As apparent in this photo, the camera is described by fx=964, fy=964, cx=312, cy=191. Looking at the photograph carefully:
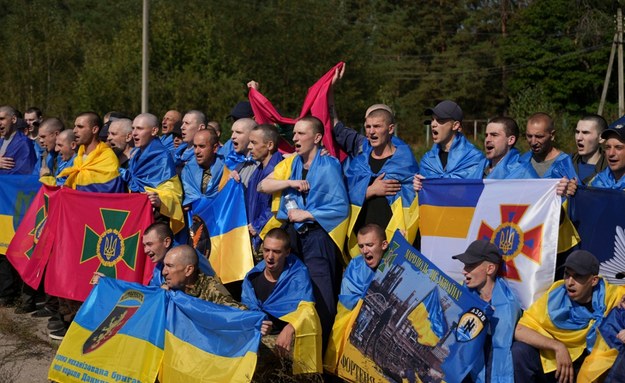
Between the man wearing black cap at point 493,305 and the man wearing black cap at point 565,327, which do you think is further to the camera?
the man wearing black cap at point 493,305

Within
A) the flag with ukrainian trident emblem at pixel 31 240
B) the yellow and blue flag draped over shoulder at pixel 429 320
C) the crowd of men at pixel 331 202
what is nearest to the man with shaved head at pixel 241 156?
the crowd of men at pixel 331 202

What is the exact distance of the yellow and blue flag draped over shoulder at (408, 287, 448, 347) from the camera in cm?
640

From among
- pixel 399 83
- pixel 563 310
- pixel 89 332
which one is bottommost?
pixel 399 83

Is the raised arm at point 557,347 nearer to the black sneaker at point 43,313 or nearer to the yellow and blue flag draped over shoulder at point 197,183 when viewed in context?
the yellow and blue flag draped over shoulder at point 197,183

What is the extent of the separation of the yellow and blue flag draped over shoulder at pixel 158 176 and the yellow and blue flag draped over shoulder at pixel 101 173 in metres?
0.20

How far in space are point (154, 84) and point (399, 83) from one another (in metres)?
29.7

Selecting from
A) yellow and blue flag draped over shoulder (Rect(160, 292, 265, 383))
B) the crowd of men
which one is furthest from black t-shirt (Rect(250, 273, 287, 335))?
yellow and blue flag draped over shoulder (Rect(160, 292, 265, 383))

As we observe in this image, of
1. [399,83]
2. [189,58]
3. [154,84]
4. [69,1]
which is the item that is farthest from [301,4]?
[69,1]

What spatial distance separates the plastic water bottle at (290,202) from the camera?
7.77m

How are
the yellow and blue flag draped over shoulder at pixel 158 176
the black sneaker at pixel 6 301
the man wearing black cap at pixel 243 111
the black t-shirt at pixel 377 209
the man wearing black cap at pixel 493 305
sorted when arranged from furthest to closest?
the black sneaker at pixel 6 301, the man wearing black cap at pixel 243 111, the yellow and blue flag draped over shoulder at pixel 158 176, the black t-shirt at pixel 377 209, the man wearing black cap at pixel 493 305

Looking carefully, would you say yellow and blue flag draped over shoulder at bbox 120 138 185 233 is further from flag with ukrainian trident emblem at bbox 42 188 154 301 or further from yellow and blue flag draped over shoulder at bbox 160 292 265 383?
yellow and blue flag draped over shoulder at bbox 160 292 265 383

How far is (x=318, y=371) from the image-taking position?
703 cm

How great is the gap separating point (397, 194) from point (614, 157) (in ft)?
5.90

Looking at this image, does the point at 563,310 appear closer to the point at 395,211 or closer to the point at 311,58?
the point at 395,211
